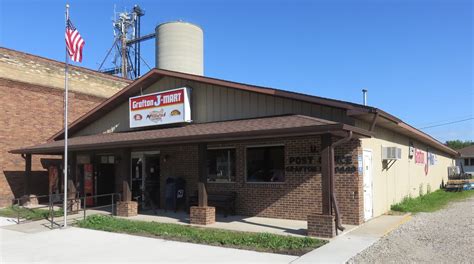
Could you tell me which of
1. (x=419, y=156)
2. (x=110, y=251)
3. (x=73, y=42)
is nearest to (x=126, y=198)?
(x=73, y=42)

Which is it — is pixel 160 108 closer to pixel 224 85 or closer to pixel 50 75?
pixel 224 85

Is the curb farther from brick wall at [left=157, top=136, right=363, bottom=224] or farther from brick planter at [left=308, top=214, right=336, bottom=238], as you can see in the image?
brick planter at [left=308, top=214, right=336, bottom=238]

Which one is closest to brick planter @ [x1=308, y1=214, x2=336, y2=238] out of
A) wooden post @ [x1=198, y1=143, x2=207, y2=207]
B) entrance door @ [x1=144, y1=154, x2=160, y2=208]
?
wooden post @ [x1=198, y1=143, x2=207, y2=207]

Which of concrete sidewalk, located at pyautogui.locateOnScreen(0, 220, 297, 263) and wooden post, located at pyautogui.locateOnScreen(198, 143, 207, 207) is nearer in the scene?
concrete sidewalk, located at pyautogui.locateOnScreen(0, 220, 297, 263)

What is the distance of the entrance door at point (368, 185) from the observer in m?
12.7

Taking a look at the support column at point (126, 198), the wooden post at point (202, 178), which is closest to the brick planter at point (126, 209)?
the support column at point (126, 198)

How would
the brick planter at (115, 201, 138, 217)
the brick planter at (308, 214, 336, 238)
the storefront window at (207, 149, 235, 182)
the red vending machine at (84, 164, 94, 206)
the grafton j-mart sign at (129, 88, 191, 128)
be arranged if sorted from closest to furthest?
the brick planter at (308, 214, 336, 238) → the brick planter at (115, 201, 138, 217) → the storefront window at (207, 149, 235, 182) → the grafton j-mart sign at (129, 88, 191, 128) → the red vending machine at (84, 164, 94, 206)

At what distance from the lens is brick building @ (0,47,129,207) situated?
1938 cm

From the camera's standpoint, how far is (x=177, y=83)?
16.4 m

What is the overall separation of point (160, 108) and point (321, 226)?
818cm

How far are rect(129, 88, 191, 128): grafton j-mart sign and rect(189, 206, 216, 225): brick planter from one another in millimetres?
3817

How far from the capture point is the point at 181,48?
113 ft

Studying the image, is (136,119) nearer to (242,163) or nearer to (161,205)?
(161,205)

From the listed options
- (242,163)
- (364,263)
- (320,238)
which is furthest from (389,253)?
(242,163)
